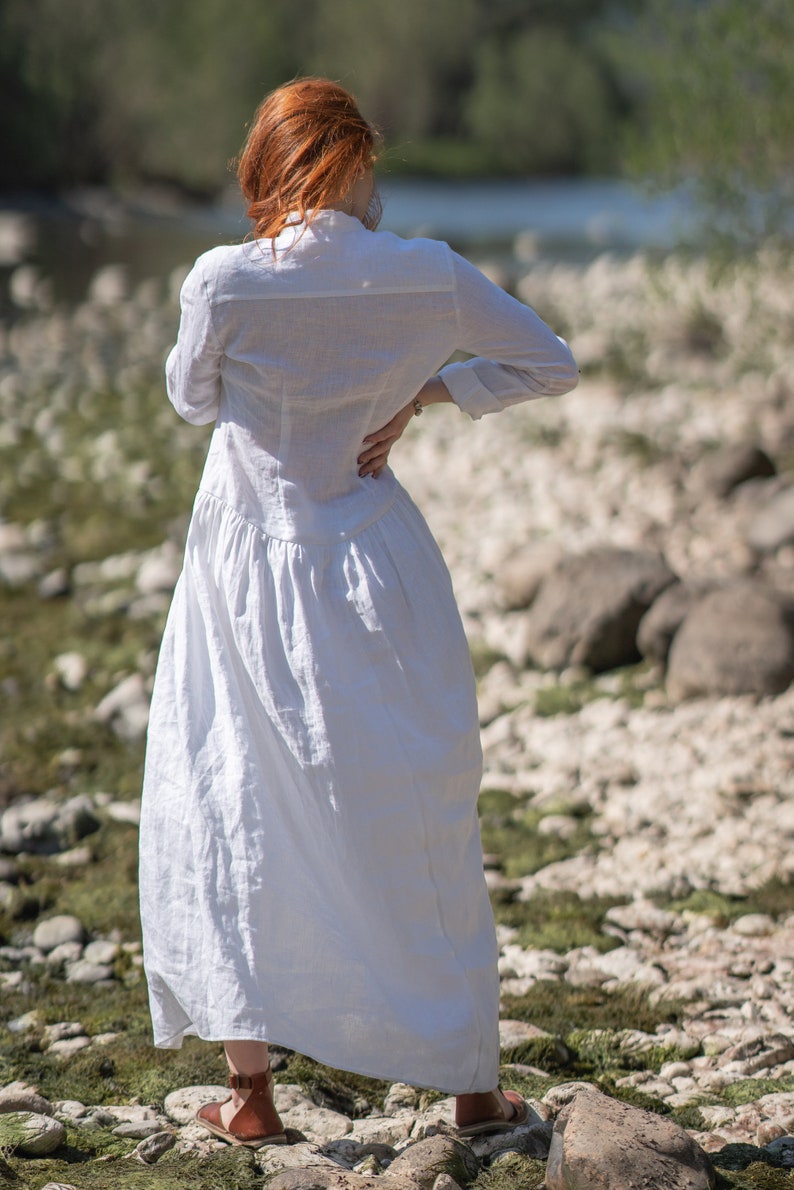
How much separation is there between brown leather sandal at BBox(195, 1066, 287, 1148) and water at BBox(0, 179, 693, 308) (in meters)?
14.1

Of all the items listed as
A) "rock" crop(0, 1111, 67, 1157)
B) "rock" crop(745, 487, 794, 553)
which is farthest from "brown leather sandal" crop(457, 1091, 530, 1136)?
"rock" crop(745, 487, 794, 553)

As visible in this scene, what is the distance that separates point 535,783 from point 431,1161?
2.26m

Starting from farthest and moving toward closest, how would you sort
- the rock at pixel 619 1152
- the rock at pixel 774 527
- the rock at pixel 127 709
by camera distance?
the rock at pixel 774 527, the rock at pixel 127 709, the rock at pixel 619 1152

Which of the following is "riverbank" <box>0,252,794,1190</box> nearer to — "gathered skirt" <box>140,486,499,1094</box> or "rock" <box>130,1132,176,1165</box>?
"rock" <box>130,1132,176,1165</box>

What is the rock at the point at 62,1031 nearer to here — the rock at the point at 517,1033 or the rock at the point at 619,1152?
the rock at the point at 517,1033

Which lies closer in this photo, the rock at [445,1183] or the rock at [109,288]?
the rock at [445,1183]

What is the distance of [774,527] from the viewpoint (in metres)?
6.29

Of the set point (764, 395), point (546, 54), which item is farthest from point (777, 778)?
point (546, 54)

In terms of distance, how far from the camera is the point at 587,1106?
7.91 ft

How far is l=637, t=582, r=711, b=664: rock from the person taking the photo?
5184 millimetres

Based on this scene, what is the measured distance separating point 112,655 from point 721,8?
7334mm

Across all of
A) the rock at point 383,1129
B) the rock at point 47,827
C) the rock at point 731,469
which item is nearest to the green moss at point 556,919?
the rock at point 383,1129

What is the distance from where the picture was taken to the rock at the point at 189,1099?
9.06ft

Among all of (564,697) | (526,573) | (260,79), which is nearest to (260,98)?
(260,79)
